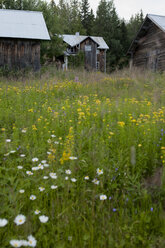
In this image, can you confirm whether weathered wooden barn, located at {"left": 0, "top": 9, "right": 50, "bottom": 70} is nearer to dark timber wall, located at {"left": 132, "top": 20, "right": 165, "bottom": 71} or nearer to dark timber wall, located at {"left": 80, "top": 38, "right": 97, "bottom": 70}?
dark timber wall, located at {"left": 132, "top": 20, "right": 165, "bottom": 71}

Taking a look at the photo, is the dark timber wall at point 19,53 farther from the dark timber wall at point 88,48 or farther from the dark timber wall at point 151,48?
the dark timber wall at point 88,48

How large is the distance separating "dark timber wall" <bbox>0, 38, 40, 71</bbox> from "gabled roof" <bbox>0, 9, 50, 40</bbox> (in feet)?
1.59

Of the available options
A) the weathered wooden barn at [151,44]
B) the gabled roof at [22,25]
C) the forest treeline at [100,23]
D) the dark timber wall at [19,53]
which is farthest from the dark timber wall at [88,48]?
the dark timber wall at [19,53]

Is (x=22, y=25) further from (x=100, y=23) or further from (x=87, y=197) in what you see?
(x=100, y=23)

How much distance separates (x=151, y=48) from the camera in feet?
66.2

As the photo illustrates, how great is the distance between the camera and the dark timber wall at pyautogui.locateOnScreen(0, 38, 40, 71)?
14.8 metres

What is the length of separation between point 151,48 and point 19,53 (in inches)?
479

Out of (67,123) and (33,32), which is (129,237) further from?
(33,32)

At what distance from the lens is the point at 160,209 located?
5.96 ft

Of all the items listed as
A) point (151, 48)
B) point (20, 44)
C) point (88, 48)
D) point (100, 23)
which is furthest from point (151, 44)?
point (100, 23)

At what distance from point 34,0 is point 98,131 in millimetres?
34749

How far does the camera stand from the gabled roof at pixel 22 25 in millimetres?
14621

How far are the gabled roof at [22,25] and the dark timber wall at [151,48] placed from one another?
379 inches

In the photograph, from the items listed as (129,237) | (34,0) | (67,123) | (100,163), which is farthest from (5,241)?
(34,0)
